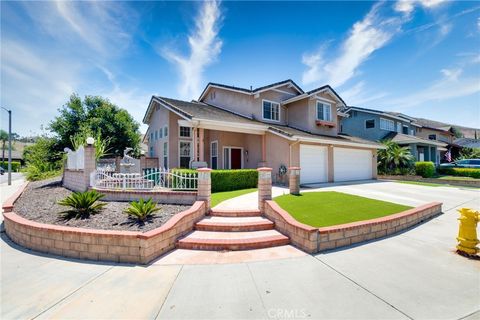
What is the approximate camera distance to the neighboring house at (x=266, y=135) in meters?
12.9

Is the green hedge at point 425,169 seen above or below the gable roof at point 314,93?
below

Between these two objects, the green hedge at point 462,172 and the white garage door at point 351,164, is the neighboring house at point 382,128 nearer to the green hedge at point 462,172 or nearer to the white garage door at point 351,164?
the green hedge at point 462,172

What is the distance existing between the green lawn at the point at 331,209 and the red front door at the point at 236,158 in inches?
302

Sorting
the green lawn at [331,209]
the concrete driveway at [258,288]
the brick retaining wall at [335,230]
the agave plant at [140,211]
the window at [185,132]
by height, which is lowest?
the concrete driveway at [258,288]

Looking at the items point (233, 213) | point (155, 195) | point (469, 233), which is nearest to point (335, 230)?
point (469, 233)

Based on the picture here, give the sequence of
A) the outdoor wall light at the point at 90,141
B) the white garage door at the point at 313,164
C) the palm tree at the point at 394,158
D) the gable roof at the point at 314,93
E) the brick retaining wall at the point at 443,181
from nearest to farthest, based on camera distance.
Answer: the outdoor wall light at the point at 90,141, the white garage door at the point at 313,164, the gable roof at the point at 314,93, the brick retaining wall at the point at 443,181, the palm tree at the point at 394,158

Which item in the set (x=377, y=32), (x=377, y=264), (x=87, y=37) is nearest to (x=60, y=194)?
(x=87, y=37)

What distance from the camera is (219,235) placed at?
5586 mm

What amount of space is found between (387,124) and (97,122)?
32.0 m

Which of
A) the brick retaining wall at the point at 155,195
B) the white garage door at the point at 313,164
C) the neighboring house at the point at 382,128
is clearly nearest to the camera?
the brick retaining wall at the point at 155,195

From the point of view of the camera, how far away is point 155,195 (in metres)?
7.30

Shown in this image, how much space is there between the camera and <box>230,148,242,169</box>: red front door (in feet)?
51.1

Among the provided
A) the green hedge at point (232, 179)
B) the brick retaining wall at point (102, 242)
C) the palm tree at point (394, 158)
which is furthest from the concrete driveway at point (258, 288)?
the palm tree at point (394, 158)

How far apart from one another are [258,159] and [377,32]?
30.1ft
